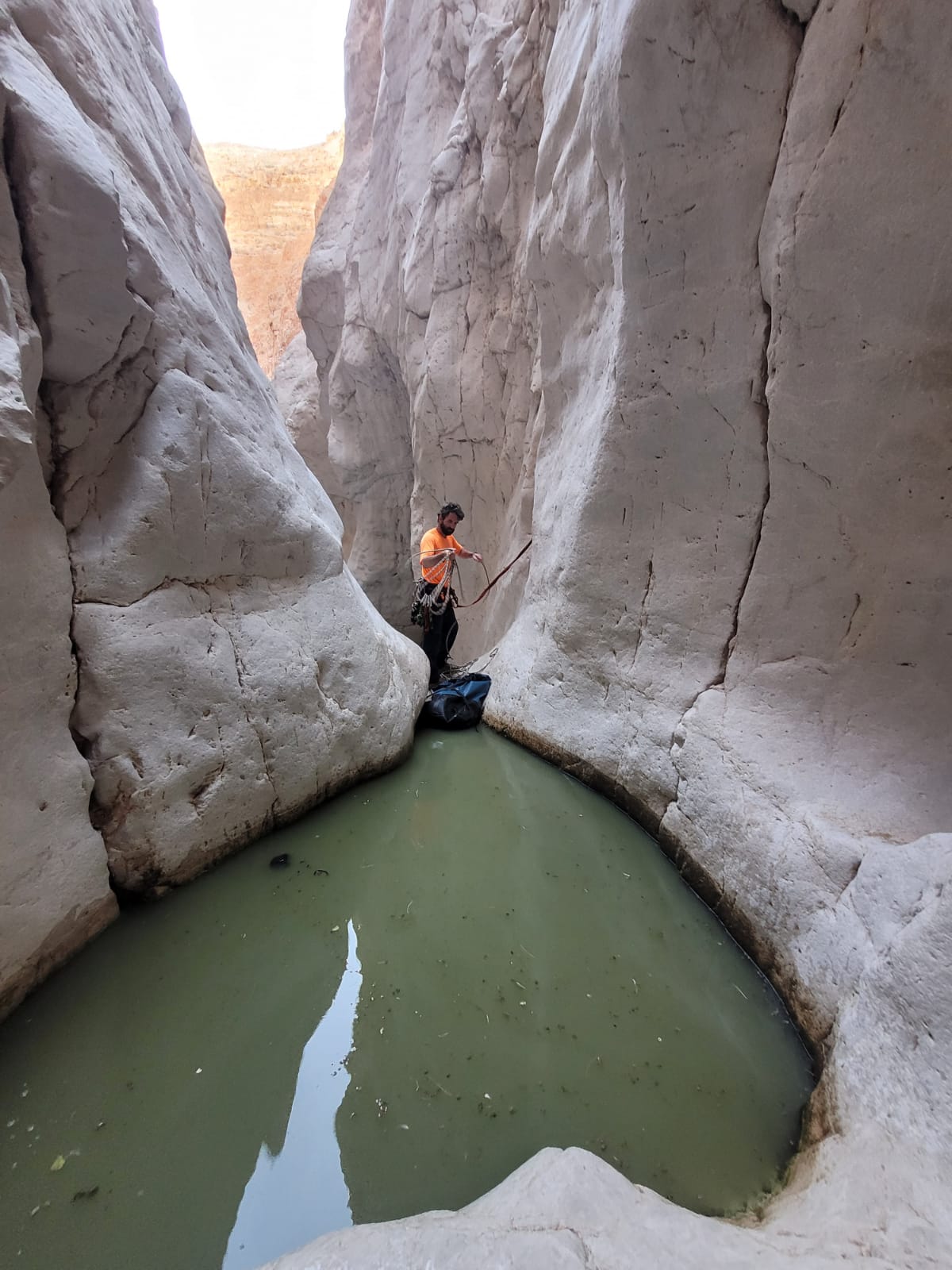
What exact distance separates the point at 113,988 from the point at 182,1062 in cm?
40

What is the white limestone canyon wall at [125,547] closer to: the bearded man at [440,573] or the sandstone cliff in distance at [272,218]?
the bearded man at [440,573]

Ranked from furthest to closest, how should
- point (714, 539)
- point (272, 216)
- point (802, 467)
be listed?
point (272, 216) → point (714, 539) → point (802, 467)

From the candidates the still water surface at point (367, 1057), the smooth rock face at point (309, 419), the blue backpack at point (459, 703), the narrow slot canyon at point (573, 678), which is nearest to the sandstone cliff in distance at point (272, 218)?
the smooth rock face at point (309, 419)

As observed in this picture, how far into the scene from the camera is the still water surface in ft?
4.11

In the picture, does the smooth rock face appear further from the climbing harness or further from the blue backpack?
the blue backpack

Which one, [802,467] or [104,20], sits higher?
[104,20]

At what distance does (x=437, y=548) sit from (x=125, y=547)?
2.63 metres

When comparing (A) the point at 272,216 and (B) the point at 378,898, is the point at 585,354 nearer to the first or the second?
(B) the point at 378,898

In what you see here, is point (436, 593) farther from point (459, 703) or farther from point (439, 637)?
point (459, 703)

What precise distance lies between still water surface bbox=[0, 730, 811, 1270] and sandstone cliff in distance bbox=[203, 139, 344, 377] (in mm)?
15798

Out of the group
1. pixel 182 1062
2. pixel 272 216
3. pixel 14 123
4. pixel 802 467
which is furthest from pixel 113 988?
pixel 272 216

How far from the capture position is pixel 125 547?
2.10 metres

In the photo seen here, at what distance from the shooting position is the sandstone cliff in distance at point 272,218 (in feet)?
47.8

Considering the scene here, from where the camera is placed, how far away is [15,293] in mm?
1767
